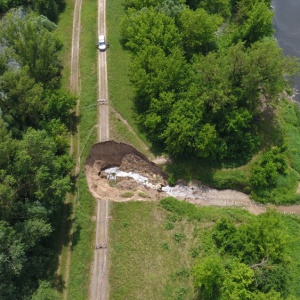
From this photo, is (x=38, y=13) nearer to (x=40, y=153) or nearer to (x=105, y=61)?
(x=105, y=61)

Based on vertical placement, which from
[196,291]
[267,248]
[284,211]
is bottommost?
[196,291]

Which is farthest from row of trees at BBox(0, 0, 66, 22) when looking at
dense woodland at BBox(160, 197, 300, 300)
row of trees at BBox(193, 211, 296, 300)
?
row of trees at BBox(193, 211, 296, 300)

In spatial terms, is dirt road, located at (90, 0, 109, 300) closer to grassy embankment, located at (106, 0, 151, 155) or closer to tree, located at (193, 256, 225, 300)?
grassy embankment, located at (106, 0, 151, 155)

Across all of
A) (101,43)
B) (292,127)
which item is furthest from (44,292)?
(292,127)

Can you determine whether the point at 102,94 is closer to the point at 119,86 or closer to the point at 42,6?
the point at 119,86

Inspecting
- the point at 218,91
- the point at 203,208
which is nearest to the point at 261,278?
the point at 203,208

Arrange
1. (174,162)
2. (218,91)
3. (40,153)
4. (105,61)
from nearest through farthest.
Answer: (40,153) → (218,91) → (174,162) → (105,61)
